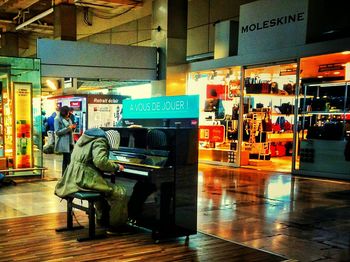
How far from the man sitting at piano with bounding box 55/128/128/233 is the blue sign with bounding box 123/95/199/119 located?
0.82 meters

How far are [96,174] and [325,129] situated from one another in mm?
6272

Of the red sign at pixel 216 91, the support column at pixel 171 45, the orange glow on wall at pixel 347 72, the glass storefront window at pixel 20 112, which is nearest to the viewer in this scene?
the glass storefront window at pixel 20 112

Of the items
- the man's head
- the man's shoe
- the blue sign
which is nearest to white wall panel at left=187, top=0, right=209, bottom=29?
the blue sign

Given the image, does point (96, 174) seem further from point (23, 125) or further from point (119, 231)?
point (23, 125)

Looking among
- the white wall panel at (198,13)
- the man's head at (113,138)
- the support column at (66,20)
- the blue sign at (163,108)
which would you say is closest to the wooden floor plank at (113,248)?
the man's head at (113,138)

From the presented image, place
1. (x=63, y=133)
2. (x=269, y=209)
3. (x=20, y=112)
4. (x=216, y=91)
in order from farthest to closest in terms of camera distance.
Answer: (x=216, y=91), (x=20, y=112), (x=63, y=133), (x=269, y=209)

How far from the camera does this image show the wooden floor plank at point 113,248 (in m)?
3.89

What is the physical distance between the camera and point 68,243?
14.1 feet

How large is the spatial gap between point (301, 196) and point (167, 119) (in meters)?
3.28

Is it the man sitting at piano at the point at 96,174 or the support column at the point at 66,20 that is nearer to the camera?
the man sitting at piano at the point at 96,174

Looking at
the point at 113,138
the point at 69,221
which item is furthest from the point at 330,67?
the point at 69,221

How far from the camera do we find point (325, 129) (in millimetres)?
9062

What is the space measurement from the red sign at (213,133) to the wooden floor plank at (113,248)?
694 cm

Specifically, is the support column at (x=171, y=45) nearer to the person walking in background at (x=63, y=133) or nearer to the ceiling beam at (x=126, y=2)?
the ceiling beam at (x=126, y=2)
